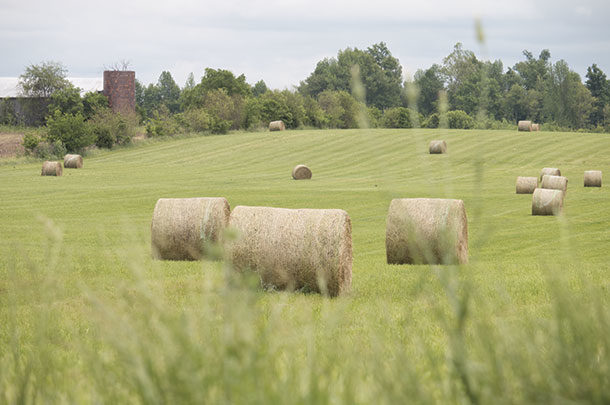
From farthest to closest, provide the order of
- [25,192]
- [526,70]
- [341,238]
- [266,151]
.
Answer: [526,70]
[266,151]
[25,192]
[341,238]

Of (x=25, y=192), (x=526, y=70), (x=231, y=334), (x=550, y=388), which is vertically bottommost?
(x=25, y=192)

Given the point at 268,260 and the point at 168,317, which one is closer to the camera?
the point at 168,317

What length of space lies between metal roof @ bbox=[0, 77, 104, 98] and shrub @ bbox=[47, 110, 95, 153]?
23439mm

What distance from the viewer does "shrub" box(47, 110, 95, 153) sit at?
59875mm

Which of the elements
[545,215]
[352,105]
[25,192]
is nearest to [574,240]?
[545,215]

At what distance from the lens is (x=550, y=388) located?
1956 mm

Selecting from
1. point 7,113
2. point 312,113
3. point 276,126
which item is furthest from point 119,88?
point 312,113

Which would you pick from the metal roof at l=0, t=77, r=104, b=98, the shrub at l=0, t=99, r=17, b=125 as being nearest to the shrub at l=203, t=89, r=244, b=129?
the metal roof at l=0, t=77, r=104, b=98

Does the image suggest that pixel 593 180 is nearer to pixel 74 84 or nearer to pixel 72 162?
pixel 72 162

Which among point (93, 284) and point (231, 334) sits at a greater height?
point (231, 334)

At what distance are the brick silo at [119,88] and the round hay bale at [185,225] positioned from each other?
2789 inches

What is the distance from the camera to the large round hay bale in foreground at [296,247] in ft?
34.9

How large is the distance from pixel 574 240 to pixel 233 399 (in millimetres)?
17379

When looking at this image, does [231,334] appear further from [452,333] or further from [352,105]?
[352,105]
